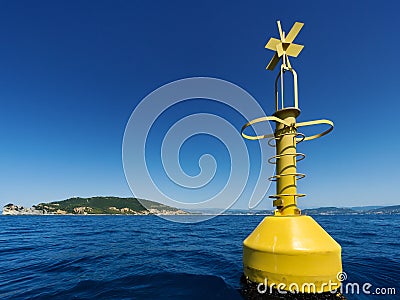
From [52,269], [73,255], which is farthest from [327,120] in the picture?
[73,255]

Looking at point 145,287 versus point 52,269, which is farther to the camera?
point 52,269

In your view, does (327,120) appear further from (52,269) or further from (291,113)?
(52,269)

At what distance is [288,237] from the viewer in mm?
3512

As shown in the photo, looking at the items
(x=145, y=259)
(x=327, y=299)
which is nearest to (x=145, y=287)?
(x=145, y=259)

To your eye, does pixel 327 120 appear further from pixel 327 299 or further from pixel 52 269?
pixel 52 269

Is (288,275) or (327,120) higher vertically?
(327,120)

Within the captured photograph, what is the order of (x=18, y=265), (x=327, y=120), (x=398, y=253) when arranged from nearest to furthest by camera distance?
(x=327, y=120)
(x=18, y=265)
(x=398, y=253)

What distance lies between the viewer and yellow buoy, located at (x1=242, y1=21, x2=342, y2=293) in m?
3.28

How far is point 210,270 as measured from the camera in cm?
756

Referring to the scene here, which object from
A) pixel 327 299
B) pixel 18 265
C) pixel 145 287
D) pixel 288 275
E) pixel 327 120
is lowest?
pixel 18 265

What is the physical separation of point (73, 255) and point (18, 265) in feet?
7.12

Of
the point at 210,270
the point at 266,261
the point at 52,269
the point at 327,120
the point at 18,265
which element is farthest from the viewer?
the point at 18,265

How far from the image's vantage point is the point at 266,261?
3504 mm

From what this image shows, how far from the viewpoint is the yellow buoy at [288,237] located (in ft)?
10.8
